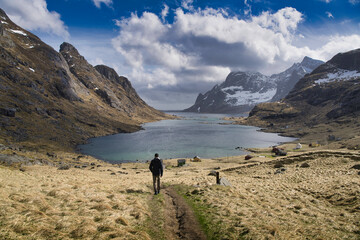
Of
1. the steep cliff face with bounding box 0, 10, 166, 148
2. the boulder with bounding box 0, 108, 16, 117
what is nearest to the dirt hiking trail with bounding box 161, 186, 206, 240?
the steep cliff face with bounding box 0, 10, 166, 148

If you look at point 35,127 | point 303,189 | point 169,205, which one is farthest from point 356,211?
point 35,127

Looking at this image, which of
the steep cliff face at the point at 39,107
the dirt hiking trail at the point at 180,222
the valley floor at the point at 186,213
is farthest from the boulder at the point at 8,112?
the dirt hiking trail at the point at 180,222

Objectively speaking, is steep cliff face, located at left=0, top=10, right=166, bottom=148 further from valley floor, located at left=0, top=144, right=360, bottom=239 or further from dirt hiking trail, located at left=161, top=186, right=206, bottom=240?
dirt hiking trail, located at left=161, top=186, right=206, bottom=240

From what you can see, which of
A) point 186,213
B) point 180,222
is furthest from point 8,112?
point 180,222

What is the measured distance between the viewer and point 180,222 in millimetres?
12555

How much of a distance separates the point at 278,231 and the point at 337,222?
440cm

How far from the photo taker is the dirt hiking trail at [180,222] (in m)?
10.7

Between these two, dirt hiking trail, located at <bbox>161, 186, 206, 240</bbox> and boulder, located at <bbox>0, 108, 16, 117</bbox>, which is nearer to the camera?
dirt hiking trail, located at <bbox>161, 186, 206, 240</bbox>

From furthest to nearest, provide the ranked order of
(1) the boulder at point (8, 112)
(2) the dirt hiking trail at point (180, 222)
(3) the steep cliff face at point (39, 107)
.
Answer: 1. (1) the boulder at point (8, 112)
2. (3) the steep cliff face at point (39, 107)
3. (2) the dirt hiking trail at point (180, 222)

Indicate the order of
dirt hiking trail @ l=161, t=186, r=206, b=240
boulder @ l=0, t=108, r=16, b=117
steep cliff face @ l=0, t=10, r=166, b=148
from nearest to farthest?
dirt hiking trail @ l=161, t=186, r=206, b=240
steep cliff face @ l=0, t=10, r=166, b=148
boulder @ l=0, t=108, r=16, b=117

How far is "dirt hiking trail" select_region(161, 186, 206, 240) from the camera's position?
10.7 m

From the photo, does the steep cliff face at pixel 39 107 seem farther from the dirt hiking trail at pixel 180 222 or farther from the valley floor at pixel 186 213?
the dirt hiking trail at pixel 180 222

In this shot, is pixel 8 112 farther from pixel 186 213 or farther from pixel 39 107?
pixel 186 213

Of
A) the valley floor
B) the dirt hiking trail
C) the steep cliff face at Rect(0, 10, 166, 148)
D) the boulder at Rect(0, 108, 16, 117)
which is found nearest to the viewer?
the valley floor
